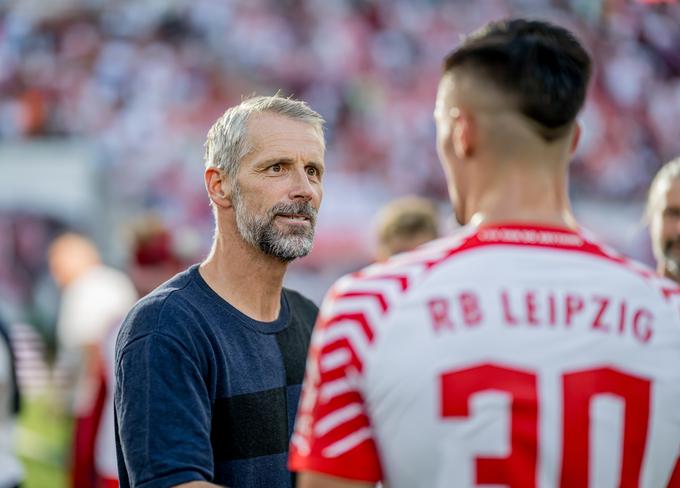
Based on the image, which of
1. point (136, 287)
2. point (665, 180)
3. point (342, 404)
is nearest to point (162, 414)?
point (342, 404)

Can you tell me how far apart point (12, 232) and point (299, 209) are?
905 cm

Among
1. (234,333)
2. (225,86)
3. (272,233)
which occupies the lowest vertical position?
(234,333)

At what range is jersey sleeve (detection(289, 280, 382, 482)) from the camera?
1666 mm

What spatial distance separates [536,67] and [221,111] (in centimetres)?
1016

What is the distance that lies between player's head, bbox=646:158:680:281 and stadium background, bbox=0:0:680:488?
7.18 meters

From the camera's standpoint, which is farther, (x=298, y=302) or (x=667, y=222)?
(x=667, y=222)

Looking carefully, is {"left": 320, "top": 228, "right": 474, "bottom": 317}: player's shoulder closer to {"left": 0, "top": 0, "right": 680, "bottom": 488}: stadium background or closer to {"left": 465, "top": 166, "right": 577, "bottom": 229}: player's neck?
{"left": 465, "top": 166, "right": 577, "bottom": 229}: player's neck

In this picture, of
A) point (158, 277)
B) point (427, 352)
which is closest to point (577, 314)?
point (427, 352)

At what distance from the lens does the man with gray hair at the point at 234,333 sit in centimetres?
223

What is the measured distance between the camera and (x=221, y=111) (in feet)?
38.3

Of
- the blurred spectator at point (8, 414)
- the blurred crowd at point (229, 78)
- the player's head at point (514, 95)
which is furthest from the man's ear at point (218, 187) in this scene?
the blurred crowd at point (229, 78)

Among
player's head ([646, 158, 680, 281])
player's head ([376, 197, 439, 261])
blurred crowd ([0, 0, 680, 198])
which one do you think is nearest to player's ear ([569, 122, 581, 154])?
player's head ([646, 158, 680, 281])

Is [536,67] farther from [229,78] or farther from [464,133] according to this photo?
[229,78]

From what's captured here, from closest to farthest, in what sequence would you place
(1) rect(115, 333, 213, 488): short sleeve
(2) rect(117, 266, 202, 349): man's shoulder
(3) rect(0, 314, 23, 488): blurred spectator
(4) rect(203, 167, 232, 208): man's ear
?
1. (1) rect(115, 333, 213, 488): short sleeve
2. (2) rect(117, 266, 202, 349): man's shoulder
3. (4) rect(203, 167, 232, 208): man's ear
4. (3) rect(0, 314, 23, 488): blurred spectator
